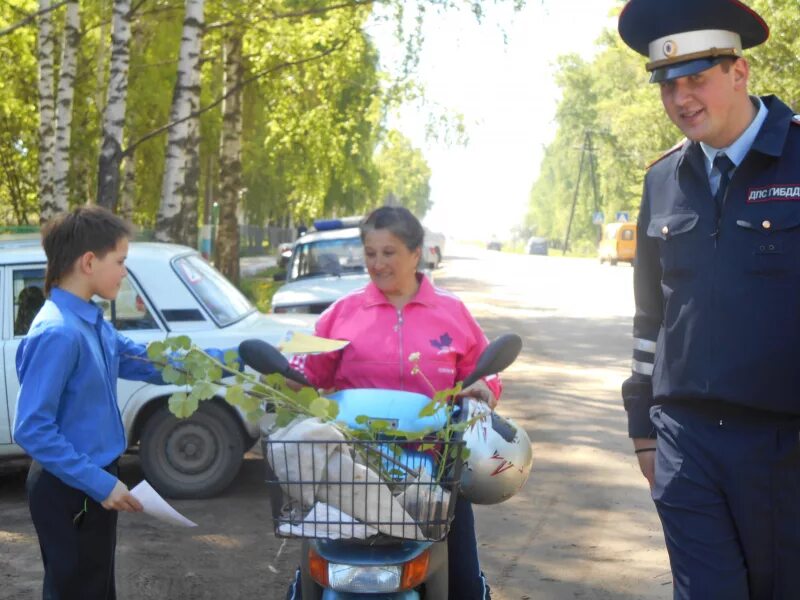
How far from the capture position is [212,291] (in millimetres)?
9312

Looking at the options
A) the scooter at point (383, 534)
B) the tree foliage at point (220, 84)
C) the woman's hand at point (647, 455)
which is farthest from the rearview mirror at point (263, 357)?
the tree foliage at point (220, 84)

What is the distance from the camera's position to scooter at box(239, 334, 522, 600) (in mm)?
3645

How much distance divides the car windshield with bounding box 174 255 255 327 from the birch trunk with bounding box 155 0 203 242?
824 centimetres

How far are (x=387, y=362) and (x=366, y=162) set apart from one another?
39.8 meters

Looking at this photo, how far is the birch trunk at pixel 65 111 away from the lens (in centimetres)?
2095

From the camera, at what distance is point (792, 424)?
A: 137 inches

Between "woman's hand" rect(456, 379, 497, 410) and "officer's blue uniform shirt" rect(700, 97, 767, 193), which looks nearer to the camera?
"officer's blue uniform shirt" rect(700, 97, 767, 193)

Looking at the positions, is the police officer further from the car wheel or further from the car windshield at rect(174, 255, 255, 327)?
the car windshield at rect(174, 255, 255, 327)

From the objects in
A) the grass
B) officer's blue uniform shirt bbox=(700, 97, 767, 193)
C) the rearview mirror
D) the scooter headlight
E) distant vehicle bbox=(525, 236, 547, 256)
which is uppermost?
officer's blue uniform shirt bbox=(700, 97, 767, 193)

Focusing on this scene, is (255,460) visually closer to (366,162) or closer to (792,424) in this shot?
(792,424)

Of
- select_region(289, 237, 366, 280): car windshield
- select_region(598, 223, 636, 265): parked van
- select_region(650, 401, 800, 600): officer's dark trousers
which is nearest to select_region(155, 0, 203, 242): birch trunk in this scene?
select_region(289, 237, 366, 280): car windshield

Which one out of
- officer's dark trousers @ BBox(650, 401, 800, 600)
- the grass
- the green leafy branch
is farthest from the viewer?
the grass

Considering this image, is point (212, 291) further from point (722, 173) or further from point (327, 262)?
point (327, 262)

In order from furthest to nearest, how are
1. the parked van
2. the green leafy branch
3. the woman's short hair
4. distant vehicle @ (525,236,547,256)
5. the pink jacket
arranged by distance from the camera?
distant vehicle @ (525,236,547,256)
the parked van
the woman's short hair
the pink jacket
the green leafy branch
